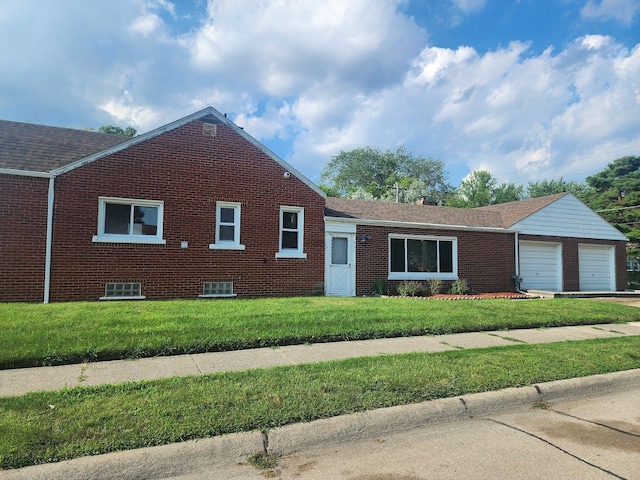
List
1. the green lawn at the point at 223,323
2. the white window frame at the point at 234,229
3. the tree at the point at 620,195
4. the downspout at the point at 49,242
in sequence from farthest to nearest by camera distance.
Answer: the tree at the point at 620,195 < the white window frame at the point at 234,229 < the downspout at the point at 49,242 < the green lawn at the point at 223,323

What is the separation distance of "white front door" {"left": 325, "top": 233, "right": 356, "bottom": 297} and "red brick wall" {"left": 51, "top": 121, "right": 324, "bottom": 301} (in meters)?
0.39

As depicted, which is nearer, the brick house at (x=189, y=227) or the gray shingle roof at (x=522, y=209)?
the brick house at (x=189, y=227)

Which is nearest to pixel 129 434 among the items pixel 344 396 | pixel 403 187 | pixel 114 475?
pixel 114 475

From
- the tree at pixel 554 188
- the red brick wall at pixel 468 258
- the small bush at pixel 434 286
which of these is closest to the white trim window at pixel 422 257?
the red brick wall at pixel 468 258

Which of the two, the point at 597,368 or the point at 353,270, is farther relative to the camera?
the point at 353,270

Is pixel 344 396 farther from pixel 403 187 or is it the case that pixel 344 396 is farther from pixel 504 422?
pixel 403 187

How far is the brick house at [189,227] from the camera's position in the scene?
11.4 metres

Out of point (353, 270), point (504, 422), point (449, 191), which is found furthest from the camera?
point (449, 191)

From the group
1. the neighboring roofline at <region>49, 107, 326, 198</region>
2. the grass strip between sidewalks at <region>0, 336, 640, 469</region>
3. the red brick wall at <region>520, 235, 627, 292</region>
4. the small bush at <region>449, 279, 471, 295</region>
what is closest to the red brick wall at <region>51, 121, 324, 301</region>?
the neighboring roofline at <region>49, 107, 326, 198</region>

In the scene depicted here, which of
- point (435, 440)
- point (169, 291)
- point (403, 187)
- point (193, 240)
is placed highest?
point (403, 187)

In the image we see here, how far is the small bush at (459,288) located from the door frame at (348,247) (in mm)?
4198

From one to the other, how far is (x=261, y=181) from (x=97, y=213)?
15.9ft

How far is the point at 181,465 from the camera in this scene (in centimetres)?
341

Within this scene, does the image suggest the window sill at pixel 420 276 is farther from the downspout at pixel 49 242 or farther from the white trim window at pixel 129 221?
the downspout at pixel 49 242
